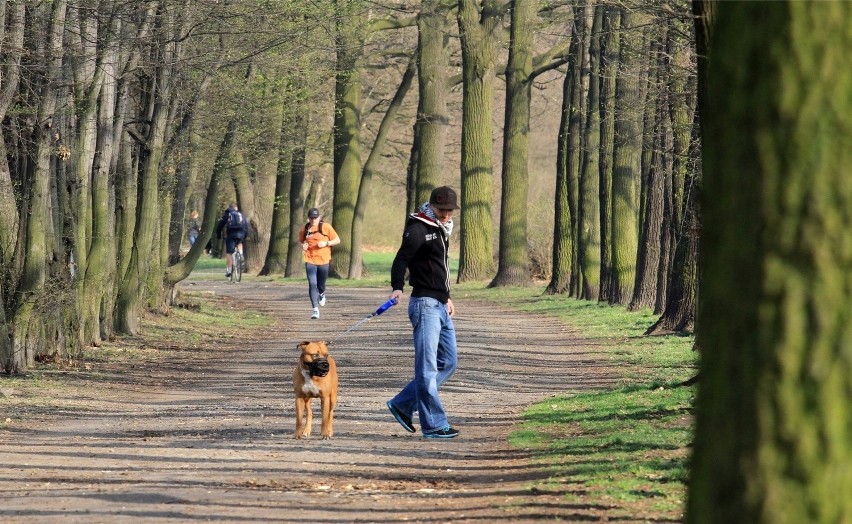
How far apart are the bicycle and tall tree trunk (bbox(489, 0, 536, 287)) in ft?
29.4

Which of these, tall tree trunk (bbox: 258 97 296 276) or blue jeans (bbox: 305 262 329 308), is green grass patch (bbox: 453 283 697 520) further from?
tall tree trunk (bbox: 258 97 296 276)

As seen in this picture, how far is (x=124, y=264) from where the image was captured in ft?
75.4

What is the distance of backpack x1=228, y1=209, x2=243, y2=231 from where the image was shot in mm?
41594

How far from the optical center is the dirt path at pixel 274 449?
8453mm

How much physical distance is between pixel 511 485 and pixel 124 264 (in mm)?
14649

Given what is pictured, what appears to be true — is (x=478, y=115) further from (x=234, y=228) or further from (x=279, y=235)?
(x=279, y=235)

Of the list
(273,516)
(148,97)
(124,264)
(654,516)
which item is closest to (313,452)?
(273,516)

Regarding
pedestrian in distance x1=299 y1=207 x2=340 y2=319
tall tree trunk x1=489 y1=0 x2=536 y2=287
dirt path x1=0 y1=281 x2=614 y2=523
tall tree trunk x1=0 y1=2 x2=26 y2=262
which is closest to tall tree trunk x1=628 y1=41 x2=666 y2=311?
dirt path x1=0 y1=281 x2=614 y2=523

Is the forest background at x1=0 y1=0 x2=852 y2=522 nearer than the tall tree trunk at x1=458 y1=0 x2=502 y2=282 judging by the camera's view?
Yes

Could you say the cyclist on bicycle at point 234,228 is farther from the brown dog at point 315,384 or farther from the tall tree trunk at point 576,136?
the brown dog at point 315,384

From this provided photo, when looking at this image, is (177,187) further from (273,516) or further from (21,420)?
(273,516)

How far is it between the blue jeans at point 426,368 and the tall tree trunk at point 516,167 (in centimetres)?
2613

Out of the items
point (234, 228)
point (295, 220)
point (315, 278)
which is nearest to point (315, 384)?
Answer: point (315, 278)

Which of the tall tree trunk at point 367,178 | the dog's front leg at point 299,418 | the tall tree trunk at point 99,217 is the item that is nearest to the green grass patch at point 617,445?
the dog's front leg at point 299,418
